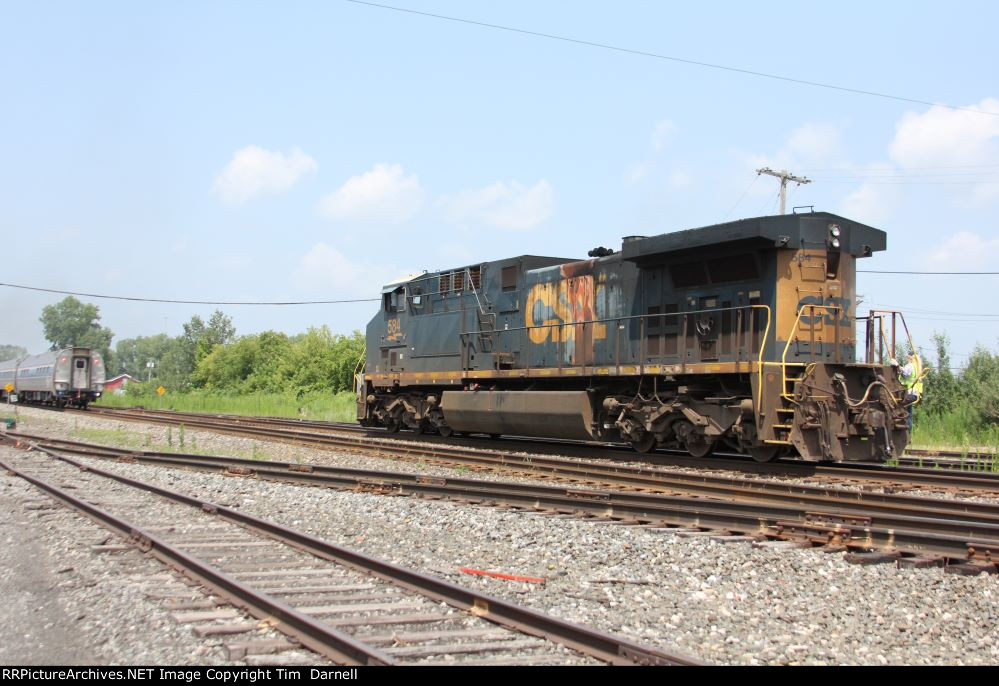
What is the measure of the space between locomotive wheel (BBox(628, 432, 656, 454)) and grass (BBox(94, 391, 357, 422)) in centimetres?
1530

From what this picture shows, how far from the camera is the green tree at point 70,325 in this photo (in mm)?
130375

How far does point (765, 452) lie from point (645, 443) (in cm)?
216

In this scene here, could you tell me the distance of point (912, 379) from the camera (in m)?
13.6

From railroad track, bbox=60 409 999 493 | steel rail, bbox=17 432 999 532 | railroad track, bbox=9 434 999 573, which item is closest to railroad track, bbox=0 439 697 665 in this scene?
railroad track, bbox=9 434 999 573

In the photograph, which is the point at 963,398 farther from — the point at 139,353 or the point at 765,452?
the point at 139,353

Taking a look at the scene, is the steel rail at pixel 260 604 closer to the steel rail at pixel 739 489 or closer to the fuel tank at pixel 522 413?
the steel rail at pixel 739 489

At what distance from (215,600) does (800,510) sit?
15.9ft

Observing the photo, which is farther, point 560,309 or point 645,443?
point 560,309

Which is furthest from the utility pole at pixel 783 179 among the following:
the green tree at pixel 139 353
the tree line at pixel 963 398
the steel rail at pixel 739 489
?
the green tree at pixel 139 353

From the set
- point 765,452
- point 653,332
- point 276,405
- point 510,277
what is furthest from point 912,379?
point 276,405

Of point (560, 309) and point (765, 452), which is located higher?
point (560, 309)

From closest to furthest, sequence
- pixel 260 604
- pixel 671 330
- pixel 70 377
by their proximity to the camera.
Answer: pixel 260 604 → pixel 671 330 → pixel 70 377

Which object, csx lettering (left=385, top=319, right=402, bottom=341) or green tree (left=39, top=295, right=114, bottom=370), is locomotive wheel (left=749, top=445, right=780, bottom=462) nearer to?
csx lettering (left=385, top=319, right=402, bottom=341)

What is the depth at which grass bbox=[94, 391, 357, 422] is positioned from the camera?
99.2ft
